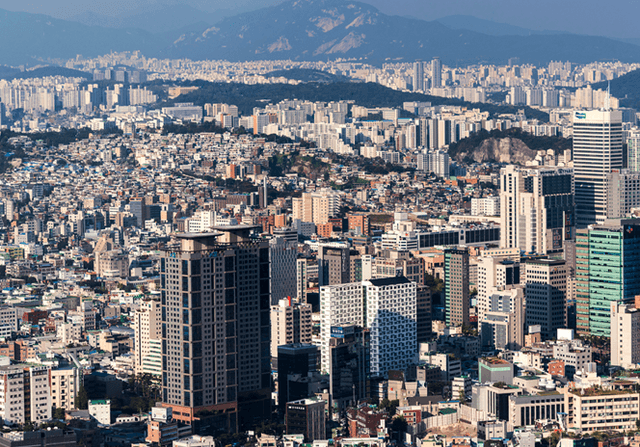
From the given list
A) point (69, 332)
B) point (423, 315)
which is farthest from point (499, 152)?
point (69, 332)

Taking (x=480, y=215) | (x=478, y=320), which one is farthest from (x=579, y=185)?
(x=478, y=320)

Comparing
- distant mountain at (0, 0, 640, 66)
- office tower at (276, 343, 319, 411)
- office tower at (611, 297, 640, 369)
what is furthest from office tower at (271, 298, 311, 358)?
distant mountain at (0, 0, 640, 66)

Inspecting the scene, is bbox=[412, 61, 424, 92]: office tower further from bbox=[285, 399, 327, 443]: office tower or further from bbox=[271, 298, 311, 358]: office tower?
bbox=[285, 399, 327, 443]: office tower

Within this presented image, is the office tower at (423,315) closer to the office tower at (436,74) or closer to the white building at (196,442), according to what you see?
the white building at (196,442)

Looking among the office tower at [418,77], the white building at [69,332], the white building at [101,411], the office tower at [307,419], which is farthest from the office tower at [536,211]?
the office tower at [418,77]

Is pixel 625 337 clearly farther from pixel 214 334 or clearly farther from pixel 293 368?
pixel 214 334
